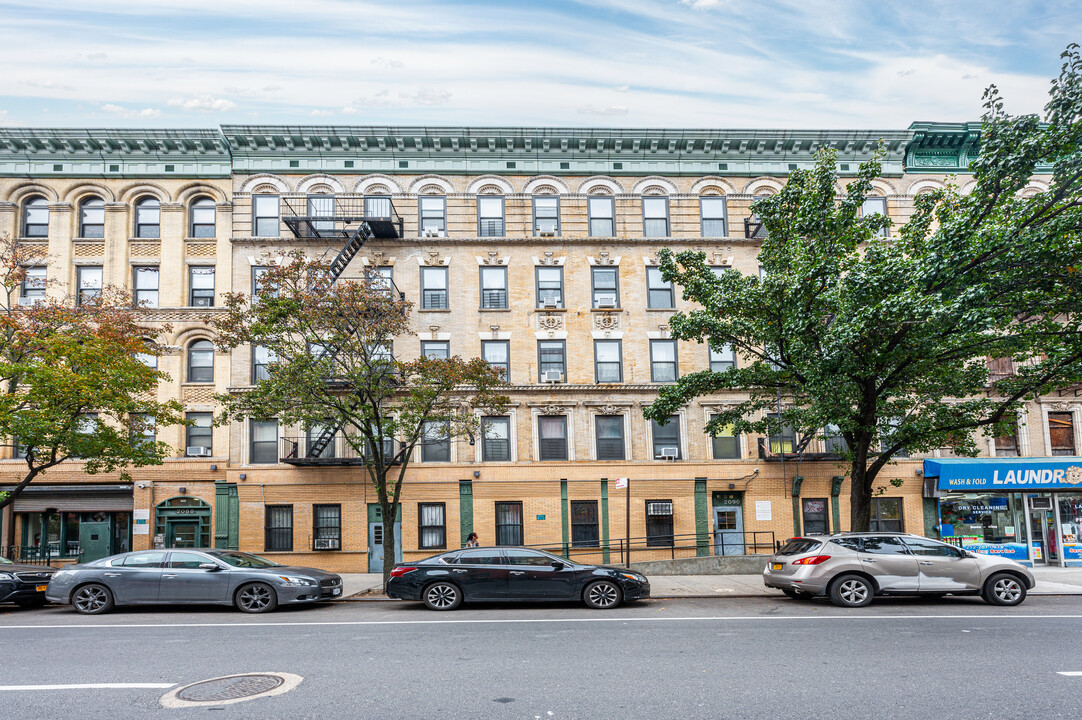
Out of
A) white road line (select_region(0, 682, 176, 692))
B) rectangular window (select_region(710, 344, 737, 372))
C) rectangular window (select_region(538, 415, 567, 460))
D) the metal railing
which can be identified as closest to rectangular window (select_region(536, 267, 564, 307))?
rectangular window (select_region(538, 415, 567, 460))

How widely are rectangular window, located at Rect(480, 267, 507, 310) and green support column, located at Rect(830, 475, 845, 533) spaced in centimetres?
1212

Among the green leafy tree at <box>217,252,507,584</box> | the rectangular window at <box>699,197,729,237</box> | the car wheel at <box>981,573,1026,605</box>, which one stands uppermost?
the rectangular window at <box>699,197,729,237</box>

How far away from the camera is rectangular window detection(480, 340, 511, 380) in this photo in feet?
82.0

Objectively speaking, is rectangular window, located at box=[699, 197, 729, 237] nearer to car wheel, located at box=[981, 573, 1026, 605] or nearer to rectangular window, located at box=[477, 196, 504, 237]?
rectangular window, located at box=[477, 196, 504, 237]

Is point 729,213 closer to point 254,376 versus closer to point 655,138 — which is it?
point 655,138

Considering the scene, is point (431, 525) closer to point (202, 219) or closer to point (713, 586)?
point (713, 586)

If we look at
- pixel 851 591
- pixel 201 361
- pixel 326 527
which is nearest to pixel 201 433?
pixel 201 361

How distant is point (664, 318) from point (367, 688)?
19440 millimetres

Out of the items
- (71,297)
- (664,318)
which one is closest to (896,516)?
(664,318)

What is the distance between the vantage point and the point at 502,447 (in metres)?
24.8

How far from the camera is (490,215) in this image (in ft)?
85.2

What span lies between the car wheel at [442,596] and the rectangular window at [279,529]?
36.3ft

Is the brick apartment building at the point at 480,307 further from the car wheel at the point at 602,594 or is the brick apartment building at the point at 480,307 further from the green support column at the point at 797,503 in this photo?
the car wheel at the point at 602,594

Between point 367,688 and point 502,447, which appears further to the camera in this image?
point 502,447
